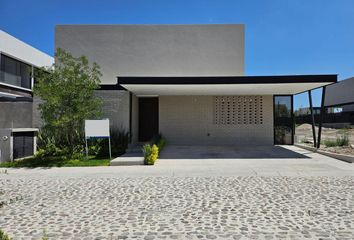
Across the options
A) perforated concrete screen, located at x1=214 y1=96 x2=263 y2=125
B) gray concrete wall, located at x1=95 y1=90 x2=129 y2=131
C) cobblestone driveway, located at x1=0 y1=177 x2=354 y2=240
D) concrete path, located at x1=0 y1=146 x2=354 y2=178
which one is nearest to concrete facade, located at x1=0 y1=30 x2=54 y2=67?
gray concrete wall, located at x1=95 y1=90 x2=129 y2=131

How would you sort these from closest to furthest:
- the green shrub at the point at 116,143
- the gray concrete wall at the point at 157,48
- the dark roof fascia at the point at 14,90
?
the green shrub at the point at 116,143, the dark roof fascia at the point at 14,90, the gray concrete wall at the point at 157,48

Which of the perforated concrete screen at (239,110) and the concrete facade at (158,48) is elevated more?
the concrete facade at (158,48)

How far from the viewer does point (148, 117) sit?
52.9 feet

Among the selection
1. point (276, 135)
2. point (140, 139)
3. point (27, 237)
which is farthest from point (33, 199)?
point (276, 135)

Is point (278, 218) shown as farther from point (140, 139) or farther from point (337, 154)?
point (140, 139)

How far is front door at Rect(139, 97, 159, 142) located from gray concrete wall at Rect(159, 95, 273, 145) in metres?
0.83

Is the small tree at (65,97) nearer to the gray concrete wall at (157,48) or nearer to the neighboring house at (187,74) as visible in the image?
the neighboring house at (187,74)

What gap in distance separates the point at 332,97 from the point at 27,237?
52.4m

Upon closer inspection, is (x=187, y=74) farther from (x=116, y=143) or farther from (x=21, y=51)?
(x=21, y=51)

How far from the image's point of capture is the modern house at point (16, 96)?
1065 centimetres

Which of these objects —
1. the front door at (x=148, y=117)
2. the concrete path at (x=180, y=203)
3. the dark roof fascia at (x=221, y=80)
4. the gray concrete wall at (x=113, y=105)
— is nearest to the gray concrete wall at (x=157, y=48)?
the front door at (x=148, y=117)

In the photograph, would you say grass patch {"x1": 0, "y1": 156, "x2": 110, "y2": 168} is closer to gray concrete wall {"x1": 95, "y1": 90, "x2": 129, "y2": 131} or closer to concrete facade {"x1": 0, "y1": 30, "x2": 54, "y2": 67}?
gray concrete wall {"x1": 95, "y1": 90, "x2": 129, "y2": 131}

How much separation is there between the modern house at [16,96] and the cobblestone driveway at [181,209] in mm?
4259

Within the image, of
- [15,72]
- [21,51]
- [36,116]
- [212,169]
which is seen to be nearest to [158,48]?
[36,116]
